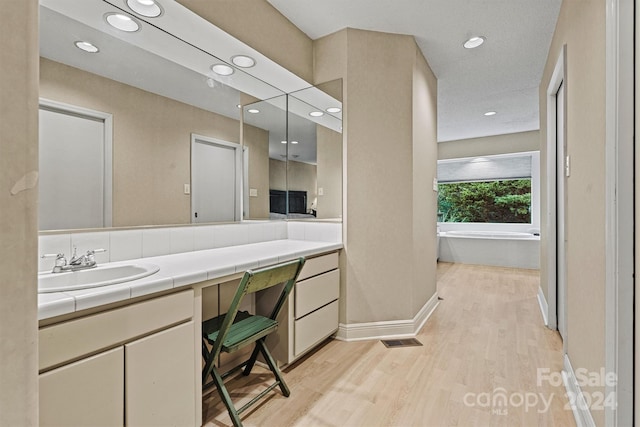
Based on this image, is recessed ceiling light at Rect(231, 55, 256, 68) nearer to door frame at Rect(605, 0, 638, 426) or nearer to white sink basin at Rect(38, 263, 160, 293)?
white sink basin at Rect(38, 263, 160, 293)

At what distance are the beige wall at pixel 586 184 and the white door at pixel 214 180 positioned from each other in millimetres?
2160

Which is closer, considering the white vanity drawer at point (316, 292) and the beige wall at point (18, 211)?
the beige wall at point (18, 211)

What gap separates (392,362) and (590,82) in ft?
6.43

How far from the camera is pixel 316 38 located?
2697mm

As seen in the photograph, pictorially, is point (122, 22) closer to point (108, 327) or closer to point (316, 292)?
point (108, 327)

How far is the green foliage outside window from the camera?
20.5ft

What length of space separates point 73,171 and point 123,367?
3.29ft

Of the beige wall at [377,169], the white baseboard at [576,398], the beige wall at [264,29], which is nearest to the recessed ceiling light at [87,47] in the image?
the beige wall at [264,29]

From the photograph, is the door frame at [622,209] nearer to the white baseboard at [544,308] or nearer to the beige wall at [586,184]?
the beige wall at [586,184]

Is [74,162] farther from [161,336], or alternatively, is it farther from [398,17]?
[398,17]

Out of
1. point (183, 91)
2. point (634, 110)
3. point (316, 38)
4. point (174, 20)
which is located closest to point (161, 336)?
point (183, 91)

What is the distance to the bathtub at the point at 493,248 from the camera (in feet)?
17.2

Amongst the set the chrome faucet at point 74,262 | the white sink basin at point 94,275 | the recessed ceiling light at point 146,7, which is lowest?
the white sink basin at point 94,275

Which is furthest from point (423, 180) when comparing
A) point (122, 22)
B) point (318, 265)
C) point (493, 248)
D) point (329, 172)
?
point (493, 248)
